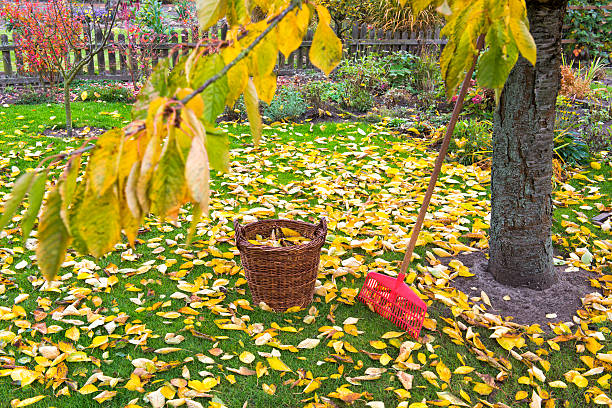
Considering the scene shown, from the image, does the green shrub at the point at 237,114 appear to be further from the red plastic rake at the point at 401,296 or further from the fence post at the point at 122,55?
the red plastic rake at the point at 401,296

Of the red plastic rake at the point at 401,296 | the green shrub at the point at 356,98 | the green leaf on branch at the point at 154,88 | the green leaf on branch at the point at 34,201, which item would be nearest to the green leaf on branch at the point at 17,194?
the green leaf on branch at the point at 34,201

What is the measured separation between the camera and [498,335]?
8.83 feet

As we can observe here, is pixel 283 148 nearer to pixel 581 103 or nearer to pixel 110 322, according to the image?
pixel 110 322

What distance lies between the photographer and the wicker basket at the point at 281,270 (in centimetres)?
272

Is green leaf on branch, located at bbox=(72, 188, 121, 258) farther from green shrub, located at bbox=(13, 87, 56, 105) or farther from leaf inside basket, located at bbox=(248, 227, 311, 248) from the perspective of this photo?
green shrub, located at bbox=(13, 87, 56, 105)

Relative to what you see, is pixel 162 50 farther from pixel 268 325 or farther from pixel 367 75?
pixel 268 325

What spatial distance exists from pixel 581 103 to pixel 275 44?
712 centimetres

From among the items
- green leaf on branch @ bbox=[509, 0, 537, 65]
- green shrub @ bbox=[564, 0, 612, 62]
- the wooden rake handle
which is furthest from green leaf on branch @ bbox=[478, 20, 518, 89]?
green shrub @ bbox=[564, 0, 612, 62]

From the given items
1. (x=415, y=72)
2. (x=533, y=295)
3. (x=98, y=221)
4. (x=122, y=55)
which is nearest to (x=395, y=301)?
(x=533, y=295)

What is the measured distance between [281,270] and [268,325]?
34 cm

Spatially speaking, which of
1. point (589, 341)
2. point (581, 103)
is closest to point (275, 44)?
point (589, 341)

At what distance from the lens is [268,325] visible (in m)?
2.81

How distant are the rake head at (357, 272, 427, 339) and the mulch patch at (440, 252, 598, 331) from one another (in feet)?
1.74

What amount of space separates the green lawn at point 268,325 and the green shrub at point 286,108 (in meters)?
2.33
